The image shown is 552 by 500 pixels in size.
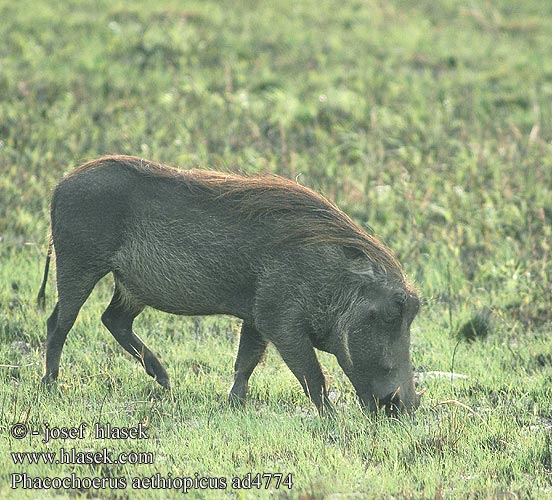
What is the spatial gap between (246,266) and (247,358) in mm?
552

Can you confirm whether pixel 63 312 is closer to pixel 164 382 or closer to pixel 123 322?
pixel 123 322

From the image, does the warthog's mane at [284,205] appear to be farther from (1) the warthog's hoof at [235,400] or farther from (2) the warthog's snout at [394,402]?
(1) the warthog's hoof at [235,400]

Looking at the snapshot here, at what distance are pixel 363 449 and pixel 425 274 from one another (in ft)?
9.98

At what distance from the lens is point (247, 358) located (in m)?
5.70

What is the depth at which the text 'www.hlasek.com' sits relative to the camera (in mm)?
4352

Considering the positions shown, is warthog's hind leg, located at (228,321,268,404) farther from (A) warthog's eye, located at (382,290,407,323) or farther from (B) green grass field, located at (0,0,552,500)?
(A) warthog's eye, located at (382,290,407,323)

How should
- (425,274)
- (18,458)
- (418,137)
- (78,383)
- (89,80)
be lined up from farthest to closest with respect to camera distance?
(89,80) → (418,137) → (425,274) → (78,383) → (18,458)

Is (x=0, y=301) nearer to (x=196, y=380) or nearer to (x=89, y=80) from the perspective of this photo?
(x=196, y=380)

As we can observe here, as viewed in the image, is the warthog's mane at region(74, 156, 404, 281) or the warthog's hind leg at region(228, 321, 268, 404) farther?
the warthog's hind leg at region(228, 321, 268, 404)

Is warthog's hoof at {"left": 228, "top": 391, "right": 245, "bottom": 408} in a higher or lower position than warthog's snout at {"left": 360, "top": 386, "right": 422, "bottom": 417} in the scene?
lower

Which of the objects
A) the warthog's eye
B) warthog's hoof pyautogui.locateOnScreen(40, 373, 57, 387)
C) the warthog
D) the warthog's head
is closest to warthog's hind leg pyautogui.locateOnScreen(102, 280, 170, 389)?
the warthog

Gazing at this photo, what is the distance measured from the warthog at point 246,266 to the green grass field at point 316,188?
285mm

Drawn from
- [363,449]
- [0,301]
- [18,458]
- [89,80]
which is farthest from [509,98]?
[18,458]

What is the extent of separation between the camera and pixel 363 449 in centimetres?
487
